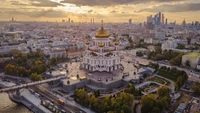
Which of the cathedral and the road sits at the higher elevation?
the cathedral

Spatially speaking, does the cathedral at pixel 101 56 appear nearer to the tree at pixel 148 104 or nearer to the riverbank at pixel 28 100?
the riverbank at pixel 28 100

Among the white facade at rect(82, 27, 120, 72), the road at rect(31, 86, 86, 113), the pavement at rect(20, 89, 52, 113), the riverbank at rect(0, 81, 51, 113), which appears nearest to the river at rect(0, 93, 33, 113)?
the riverbank at rect(0, 81, 51, 113)

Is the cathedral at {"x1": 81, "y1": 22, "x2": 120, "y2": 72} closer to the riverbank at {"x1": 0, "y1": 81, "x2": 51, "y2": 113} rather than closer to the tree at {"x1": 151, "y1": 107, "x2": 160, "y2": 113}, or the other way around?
the riverbank at {"x1": 0, "y1": 81, "x2": 51, "y2": 113}

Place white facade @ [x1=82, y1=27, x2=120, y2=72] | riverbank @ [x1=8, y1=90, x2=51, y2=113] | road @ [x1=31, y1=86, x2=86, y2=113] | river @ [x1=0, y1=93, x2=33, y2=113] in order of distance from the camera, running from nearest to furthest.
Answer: road @ [x1=31, y1=86, x2=86, y2=113] → riverbank @ [x1=8, y1=90, x2=51, y2=113] → river @ [x1=0, y1=93, x2=33, y2=113] → white facade @ [x1=82, y1=27, x2=120, y2=72]

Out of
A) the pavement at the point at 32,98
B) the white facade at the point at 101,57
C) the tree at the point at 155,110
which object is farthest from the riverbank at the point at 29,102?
the white facade at the point at 101,57

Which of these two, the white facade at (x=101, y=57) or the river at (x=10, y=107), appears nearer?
the river at (x=10, y=107)

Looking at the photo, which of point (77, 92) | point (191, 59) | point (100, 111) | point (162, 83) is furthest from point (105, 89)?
point (191, 59)

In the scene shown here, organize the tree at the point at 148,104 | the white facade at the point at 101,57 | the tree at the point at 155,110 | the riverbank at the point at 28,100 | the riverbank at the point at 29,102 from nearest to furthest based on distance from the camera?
the tree at the point at 155,110 → the tree at the point at 148,104 → the riverbank at the point at 29,102 → the riverbank at the point at 28,100 → the white facade at the point at 101,57

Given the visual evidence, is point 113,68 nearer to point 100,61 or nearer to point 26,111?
point 100,61

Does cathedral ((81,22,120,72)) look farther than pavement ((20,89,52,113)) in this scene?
Yes

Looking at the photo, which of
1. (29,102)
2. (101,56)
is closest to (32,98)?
(29,102)

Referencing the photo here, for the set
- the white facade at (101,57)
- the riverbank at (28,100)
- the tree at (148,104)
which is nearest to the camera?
the tree at (148,104)
